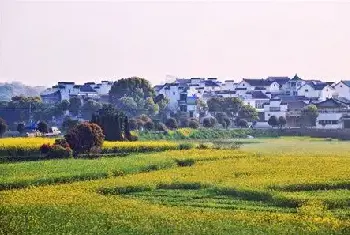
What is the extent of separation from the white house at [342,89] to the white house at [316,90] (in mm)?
2925

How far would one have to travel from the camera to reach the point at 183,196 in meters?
23.9

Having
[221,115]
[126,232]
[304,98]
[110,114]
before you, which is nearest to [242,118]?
[221,115]

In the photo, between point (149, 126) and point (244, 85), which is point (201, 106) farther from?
point (244, 85)

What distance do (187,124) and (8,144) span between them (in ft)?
88.1

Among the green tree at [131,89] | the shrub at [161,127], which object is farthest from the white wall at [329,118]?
the green tree at [131,89]

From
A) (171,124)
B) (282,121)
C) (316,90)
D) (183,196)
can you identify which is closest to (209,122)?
(171,124)

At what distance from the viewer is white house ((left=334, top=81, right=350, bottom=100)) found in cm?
9391

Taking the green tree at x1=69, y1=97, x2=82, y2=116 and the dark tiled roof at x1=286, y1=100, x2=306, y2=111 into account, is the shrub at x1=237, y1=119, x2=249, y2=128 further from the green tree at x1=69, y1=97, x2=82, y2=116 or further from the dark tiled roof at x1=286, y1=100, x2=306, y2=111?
the green tree at x1=69, y1=97, x2=82, y2=116

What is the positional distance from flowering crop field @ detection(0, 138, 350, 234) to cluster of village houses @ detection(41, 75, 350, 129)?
3316cm

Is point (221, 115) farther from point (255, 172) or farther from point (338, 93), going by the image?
point (255, 172)

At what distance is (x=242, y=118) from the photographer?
6850 cm

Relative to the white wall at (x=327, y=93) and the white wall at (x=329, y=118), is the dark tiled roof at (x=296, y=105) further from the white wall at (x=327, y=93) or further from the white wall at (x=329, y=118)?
the white wall at (x=327, y=93)

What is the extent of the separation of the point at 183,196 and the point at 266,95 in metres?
60.3

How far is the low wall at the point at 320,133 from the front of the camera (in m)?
56.4
